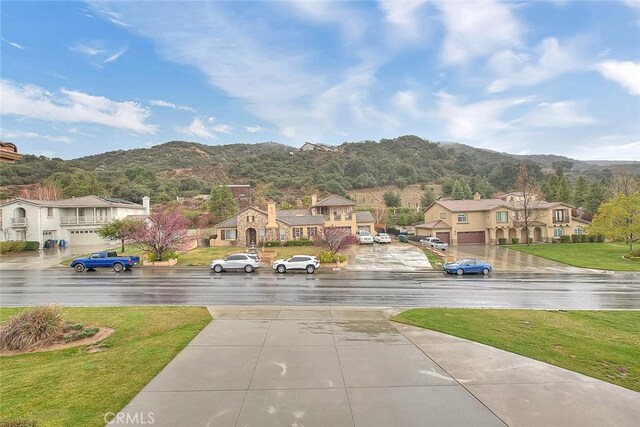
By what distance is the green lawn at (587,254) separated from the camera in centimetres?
3362

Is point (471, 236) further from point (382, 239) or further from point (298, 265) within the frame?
point (298, 265)

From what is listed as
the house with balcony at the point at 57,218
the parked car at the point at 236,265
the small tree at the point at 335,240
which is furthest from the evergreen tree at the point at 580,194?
the house with balcony at the point at 57,218

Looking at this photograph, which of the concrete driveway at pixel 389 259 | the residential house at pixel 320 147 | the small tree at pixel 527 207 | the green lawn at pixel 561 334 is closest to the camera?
the green lawn at pixel 561 334

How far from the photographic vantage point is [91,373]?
314 inches

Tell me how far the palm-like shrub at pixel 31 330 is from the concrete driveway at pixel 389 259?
2316 cm

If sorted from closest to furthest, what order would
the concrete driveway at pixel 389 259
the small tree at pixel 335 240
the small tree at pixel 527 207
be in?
the concrete driveway at pixel 389 259 → the small tree at pixel 335 240 → the small tree at pixel 527 207

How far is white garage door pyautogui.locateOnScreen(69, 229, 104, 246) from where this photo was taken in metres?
48.2

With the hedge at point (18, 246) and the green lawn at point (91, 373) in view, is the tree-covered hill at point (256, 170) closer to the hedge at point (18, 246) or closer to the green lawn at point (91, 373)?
the hedge at point (18, 246)

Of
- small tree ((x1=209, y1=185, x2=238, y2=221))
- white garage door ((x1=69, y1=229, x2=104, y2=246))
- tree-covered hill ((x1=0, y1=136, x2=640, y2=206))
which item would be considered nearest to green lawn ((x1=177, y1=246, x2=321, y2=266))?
small tree ((x1=209, y1=185, x2=238, y2=221))

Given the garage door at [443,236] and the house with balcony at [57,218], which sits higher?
the house with balcony at [57,218]

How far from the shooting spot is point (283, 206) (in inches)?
2749

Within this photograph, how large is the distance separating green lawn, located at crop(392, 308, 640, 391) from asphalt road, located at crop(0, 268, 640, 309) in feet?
8.94

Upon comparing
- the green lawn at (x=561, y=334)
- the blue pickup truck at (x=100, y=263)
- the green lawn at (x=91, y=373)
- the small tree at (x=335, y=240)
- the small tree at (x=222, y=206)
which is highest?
the small tree at (x=222, y=206)

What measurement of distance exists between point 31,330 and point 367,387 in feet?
34.5
